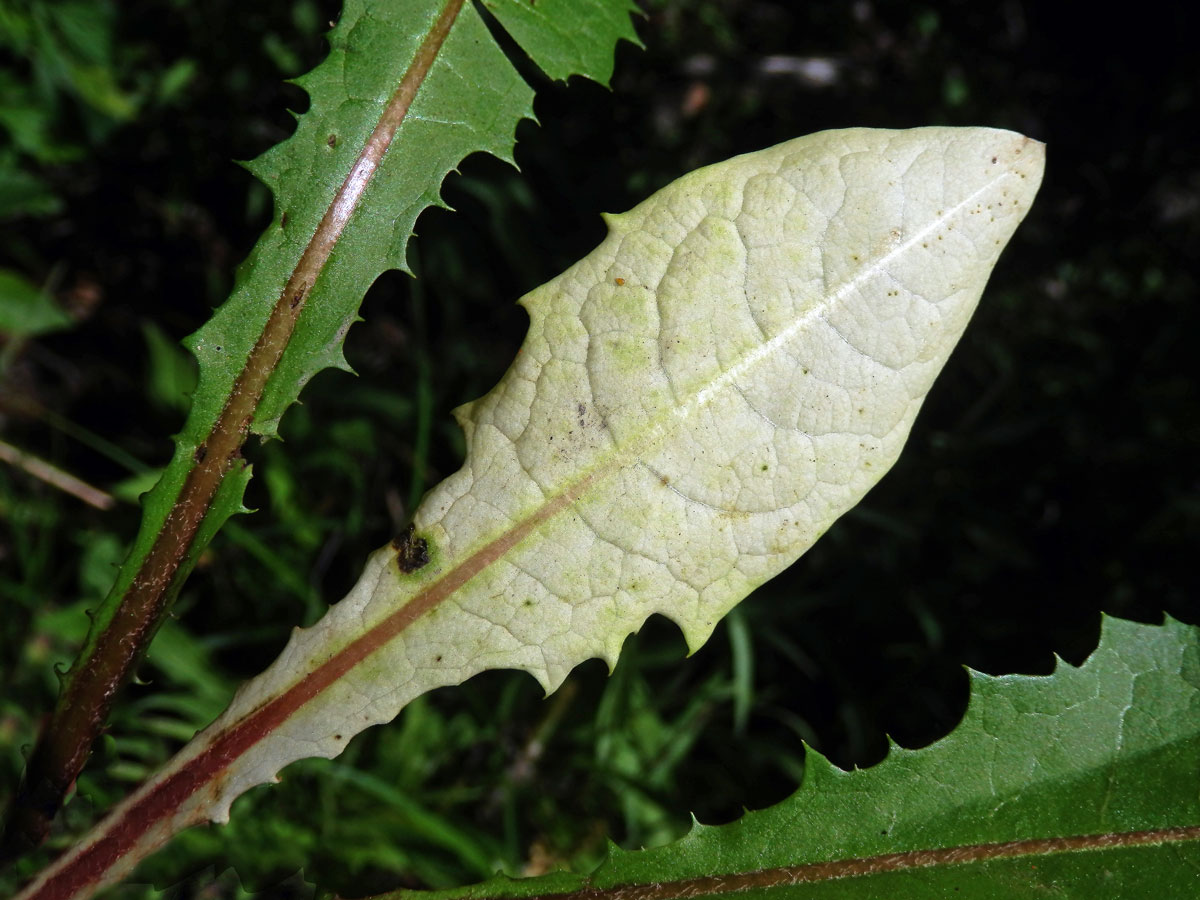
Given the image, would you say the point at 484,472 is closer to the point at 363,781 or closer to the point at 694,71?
the point at 363,781

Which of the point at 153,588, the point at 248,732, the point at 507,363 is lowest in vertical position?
the point at 507,363

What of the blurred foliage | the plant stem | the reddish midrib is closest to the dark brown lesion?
the reddish midrib

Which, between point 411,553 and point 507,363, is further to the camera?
point 507,363

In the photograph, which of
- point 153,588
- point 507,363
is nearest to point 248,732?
point 153,588

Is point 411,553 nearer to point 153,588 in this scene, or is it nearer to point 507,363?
point 153,588

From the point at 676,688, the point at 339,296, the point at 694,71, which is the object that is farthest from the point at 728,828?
the point at 694,71

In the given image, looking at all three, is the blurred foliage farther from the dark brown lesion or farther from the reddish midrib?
the dark brown lesion

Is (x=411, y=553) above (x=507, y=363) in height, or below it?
above
